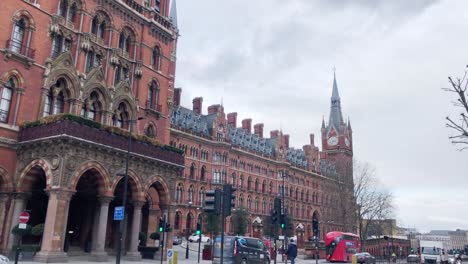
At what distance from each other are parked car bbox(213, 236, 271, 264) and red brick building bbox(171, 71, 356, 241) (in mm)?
24235

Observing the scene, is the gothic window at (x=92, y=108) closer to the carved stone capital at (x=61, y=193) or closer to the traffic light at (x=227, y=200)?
the carved stone capital at (x=61, y=193)

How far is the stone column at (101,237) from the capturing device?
1031 inches

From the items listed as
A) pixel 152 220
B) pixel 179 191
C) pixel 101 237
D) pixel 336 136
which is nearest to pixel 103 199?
pixel 101 237

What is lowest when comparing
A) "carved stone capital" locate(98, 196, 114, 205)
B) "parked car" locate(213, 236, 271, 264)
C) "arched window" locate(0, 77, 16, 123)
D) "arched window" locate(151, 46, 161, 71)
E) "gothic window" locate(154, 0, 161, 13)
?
"parked car" locate(213, 236, 271, 264)

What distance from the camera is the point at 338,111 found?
11981 centimetres

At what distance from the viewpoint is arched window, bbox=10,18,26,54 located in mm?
27894

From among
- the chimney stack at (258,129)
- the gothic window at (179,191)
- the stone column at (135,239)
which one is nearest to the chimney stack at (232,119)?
the chimney stack at (258,129)

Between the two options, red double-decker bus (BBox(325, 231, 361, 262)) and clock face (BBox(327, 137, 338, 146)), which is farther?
clock face (BBox(327, 137, 338, 146))

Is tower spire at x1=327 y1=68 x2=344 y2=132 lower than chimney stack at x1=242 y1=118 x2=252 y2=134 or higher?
higher

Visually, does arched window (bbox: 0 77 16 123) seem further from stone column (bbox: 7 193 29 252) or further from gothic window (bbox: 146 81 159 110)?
gothic window (bbox: 146 81 159 110)

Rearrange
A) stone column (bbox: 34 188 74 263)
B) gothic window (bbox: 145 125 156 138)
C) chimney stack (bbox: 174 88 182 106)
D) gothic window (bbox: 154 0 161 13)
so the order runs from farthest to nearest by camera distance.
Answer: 1. chimney stack (bbox: 174 88 182 106)
2. gothic window (bbox: 154 0 161 13)
3. gothic window (bbox: 145 125 156 138)
4. stone column (bbox: 34 188 74 263)

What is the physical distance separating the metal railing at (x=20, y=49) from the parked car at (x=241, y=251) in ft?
58.5

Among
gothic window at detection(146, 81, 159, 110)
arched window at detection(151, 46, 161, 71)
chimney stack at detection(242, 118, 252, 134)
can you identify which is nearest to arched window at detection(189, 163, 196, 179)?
chimney stack at detection(242, 118, 252, 134)

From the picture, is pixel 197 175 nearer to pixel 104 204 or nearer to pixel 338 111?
pixel 104 204
